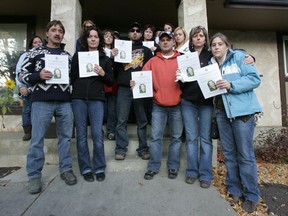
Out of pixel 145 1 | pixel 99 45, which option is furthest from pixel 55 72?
pixel 145 1

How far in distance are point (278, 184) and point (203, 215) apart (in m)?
1.83

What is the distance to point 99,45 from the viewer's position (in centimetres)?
310

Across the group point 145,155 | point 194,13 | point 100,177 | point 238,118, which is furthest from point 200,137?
point 194,13

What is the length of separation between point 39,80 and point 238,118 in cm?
236

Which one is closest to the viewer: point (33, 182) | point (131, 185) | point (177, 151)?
point (33, 182)

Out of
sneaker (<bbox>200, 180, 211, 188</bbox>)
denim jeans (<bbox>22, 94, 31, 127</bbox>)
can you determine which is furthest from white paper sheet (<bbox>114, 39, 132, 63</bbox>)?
sneaker (<bbox>200, 180, 211, 188</bbox>)

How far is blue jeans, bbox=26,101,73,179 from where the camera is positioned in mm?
2686

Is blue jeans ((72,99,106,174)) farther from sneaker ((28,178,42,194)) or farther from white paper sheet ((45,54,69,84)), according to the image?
sneaker ((28,178,42,194))

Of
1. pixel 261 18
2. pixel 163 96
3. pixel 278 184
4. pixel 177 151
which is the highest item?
pixel 261 18

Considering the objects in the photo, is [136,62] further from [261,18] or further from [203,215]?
[261,18]

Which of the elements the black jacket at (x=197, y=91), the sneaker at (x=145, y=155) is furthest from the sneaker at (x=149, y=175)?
the black jacket at (x=197, y=91)

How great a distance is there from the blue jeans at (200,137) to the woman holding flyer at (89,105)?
114cm

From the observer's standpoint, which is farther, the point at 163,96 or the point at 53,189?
the point at 163,96

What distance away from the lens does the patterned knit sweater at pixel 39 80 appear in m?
2.71
